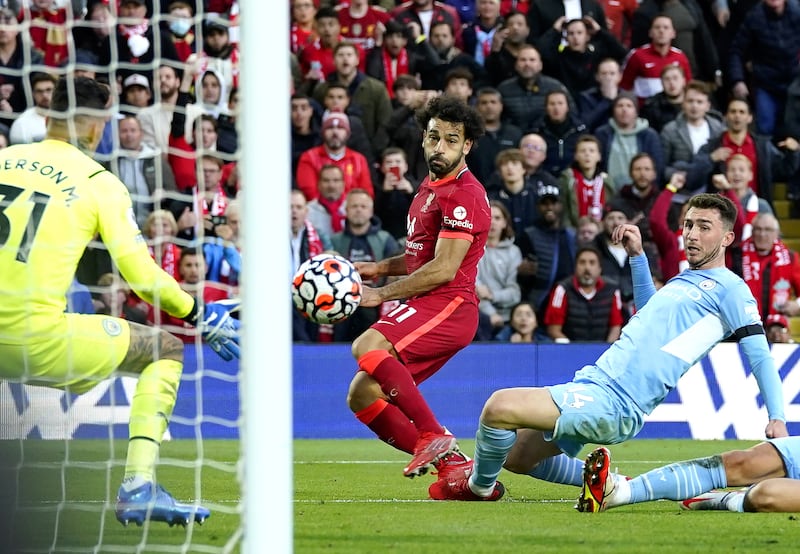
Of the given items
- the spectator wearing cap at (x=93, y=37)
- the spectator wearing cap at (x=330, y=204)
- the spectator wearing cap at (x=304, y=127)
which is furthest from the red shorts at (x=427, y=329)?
Answer: the spectator wearing cap at (x=93, y=37)

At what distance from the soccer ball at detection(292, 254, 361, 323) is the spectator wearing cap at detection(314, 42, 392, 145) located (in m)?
7.12

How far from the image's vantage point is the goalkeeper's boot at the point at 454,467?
7.16m

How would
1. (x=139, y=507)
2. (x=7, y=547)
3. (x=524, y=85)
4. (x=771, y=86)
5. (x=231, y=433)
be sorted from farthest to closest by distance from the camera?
(x=771, y=86)
(x=524, y=85)
(x=231, y=433)
(x=139, y=507)
(x=7, y=547)

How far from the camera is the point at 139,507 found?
229 inches

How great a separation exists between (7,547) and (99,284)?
6987mm

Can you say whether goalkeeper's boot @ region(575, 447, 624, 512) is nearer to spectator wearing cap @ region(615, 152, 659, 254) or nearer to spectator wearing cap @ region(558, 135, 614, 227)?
spectator wearing cap @ region(615, 152, 659, 254)

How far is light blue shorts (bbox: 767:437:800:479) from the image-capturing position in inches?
258

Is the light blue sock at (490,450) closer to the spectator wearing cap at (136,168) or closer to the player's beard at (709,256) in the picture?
the player's beard at (709,256)

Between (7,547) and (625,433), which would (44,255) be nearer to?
(7,547)

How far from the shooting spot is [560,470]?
23.4ft

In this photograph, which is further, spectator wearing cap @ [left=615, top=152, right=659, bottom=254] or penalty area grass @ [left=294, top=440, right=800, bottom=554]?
spectator wearing cap @ [left=615, top=152, right=659, bottom=254]

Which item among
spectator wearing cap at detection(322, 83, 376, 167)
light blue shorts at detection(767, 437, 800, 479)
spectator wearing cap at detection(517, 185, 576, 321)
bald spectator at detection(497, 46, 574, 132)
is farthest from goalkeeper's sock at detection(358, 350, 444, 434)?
bald spectator at detection(497, 46, 574, 132)

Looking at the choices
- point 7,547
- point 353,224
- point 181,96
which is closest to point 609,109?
point 353,224

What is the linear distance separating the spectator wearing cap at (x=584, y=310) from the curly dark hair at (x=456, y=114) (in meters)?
5.05
